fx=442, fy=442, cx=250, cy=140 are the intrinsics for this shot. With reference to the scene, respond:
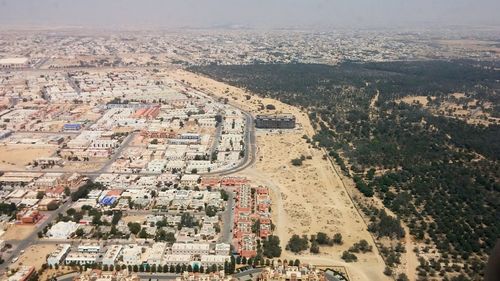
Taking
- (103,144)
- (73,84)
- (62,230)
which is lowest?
(62,230)

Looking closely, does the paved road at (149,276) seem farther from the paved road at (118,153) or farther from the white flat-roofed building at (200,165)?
the paved road at (118,153)

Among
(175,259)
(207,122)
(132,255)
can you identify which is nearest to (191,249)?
(175,259)

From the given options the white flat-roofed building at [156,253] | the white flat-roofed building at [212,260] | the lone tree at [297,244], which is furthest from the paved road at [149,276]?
the lone tree at [297,244]

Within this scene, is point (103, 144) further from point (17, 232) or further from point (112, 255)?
point (112, 255)

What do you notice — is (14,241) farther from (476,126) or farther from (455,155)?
(476,126)

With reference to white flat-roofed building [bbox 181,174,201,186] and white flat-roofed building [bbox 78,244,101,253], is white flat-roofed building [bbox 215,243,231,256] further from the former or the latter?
white flat-roofed building [bbox 181,174,201,186]
